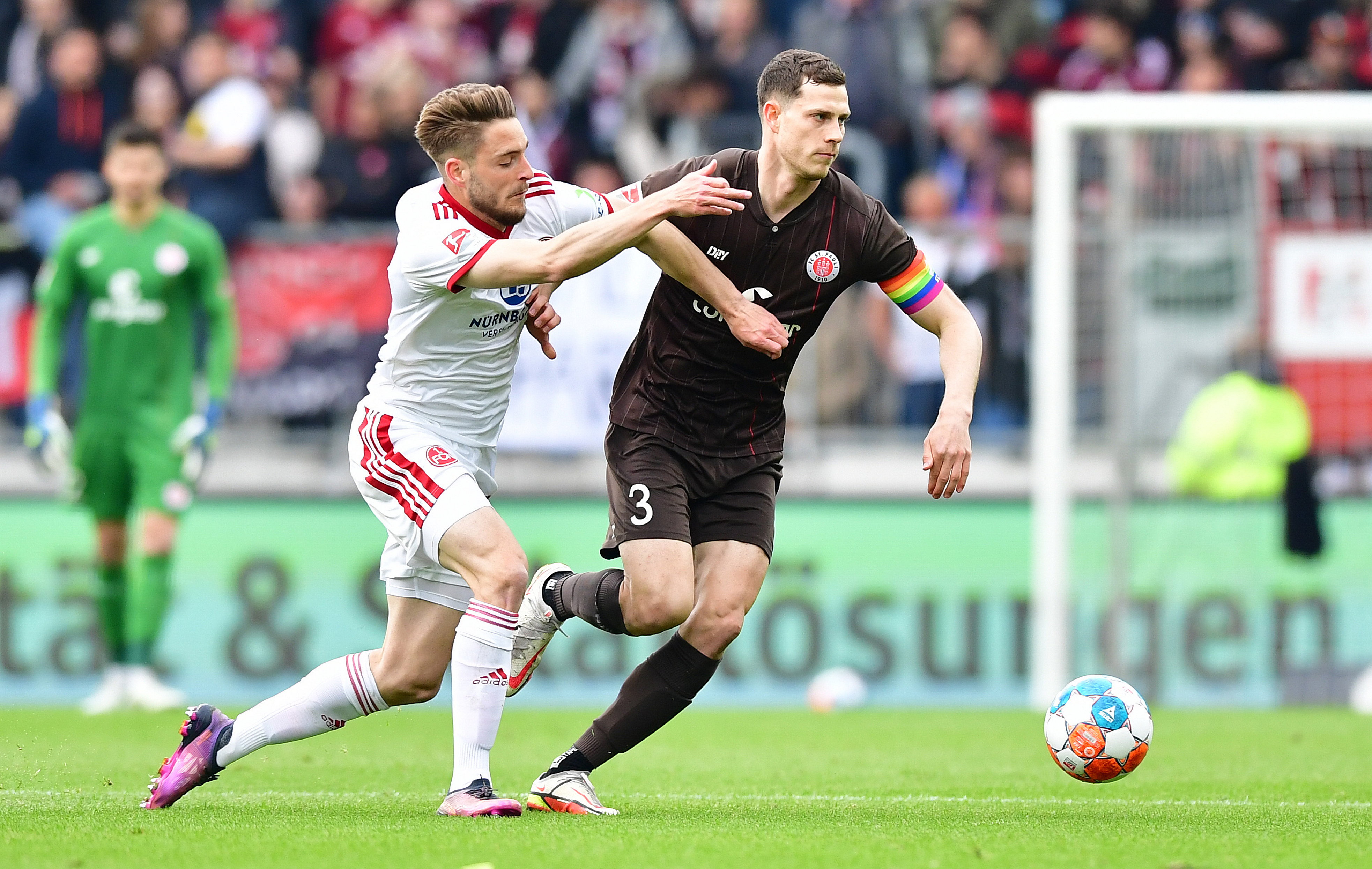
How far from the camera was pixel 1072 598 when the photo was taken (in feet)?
41.2

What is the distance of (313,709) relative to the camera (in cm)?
610

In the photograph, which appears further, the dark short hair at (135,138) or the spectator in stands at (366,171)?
the spectator in stands at (366,171)

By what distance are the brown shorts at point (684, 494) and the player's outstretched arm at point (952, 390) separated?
2.21ft

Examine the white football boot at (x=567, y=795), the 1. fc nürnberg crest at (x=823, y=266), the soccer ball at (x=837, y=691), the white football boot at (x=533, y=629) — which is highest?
the 1. fc nürnberg crest at (x=823, y=266)

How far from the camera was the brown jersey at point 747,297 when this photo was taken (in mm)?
6340

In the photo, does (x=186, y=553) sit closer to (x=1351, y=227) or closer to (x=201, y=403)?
(x=201, y=403)

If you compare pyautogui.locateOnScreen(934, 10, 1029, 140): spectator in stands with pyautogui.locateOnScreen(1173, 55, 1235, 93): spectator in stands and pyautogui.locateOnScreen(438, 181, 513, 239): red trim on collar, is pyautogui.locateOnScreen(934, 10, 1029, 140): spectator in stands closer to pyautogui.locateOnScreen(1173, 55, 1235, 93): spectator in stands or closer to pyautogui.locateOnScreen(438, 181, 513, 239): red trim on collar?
pyautogui.locateOnScreen(1173, 55, 1235, 93): spectator in stands

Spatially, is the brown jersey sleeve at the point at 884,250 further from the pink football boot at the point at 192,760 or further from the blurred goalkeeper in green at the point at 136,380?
the blurred goalkeeper in green at the point at 136,380

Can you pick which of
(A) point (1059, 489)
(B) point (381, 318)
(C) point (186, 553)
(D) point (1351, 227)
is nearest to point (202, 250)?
(B) point (381, 318)

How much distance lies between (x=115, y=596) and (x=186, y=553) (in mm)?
1539

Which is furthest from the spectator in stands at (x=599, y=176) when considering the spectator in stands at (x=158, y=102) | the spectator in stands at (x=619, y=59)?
the spectator in stands at (x=158, y=102)

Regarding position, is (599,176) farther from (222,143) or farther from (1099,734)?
(1099,734)

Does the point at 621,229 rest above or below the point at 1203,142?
below

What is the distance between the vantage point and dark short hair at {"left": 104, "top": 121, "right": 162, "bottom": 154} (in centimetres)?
1057
